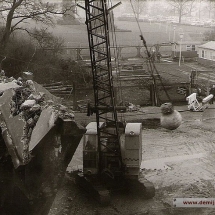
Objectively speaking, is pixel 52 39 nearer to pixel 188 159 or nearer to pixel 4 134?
pixel 188 159

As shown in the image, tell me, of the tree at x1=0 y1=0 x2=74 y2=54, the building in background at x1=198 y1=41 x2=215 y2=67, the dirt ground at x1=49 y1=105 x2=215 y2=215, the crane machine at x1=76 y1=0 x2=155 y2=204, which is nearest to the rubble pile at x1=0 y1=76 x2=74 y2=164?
the dirt ground at x1=49 y1=105 x2=215 y2=215

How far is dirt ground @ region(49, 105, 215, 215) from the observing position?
10.4 metres

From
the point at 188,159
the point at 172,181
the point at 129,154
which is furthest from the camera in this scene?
the point at 188,159

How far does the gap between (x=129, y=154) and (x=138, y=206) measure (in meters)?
1.46

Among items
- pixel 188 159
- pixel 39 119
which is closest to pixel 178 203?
pixel 39 119

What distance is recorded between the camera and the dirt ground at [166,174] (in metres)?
10.4

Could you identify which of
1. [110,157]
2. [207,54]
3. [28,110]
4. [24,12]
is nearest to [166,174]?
[110,157]

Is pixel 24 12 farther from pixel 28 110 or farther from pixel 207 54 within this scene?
pixel 28 110

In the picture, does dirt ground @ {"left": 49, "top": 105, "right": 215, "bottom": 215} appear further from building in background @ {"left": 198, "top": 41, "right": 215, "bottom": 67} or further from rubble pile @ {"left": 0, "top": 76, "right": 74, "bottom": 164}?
building in background @ {"left": 198, "top": 41, "right": 215, "bottom": 67}

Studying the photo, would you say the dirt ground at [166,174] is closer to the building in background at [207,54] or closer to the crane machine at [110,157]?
the crane machine at [110,157]

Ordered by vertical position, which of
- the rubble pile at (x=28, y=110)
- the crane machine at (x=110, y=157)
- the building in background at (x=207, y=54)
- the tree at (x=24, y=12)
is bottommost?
the building in background at (x=207, y=54)

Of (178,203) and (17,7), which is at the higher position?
(17,7)

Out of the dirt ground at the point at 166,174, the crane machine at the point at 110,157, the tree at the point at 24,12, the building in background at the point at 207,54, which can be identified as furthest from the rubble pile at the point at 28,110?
the building in background at the point at 207,54

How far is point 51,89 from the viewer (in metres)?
25.6
